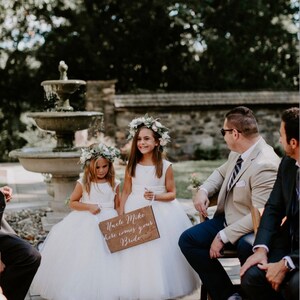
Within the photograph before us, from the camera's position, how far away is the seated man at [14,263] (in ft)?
12.4

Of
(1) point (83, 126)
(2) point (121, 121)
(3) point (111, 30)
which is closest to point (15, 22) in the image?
(3) point (111, 30)

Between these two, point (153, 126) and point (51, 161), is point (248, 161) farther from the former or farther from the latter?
point (51, 161)

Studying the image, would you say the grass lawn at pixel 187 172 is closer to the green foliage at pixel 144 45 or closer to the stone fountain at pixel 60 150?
the stone fountain at pixel 60 150

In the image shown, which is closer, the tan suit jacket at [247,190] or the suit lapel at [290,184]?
the suit lapel at [290,184]

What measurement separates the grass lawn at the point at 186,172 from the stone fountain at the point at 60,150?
265 cm

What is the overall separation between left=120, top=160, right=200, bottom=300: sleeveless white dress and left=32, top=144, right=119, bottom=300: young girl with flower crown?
131 mm

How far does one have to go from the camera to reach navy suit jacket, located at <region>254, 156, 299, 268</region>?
3496 millimetres

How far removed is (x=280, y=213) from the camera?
11.9 feet

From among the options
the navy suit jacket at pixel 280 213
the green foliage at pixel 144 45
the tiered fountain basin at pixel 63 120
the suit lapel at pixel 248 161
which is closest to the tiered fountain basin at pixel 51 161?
the tiered fountain basin at pixel 63 120

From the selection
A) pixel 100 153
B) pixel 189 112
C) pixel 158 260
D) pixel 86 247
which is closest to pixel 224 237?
pixel 158 260

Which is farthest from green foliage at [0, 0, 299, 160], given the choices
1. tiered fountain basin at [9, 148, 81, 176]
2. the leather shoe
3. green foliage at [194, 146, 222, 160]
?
the leather shoe

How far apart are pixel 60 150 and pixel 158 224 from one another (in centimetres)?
332

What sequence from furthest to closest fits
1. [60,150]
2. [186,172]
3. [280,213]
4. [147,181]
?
1. [186,172]
2. [60,150]
3. [147,181]
4. [280,213]

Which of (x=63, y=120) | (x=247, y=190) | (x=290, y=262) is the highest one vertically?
(x=63, y=120)
